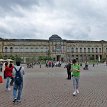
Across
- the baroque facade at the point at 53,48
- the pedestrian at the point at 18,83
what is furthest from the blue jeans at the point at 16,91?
the baroque facade at the point at 53,48

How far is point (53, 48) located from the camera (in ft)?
468

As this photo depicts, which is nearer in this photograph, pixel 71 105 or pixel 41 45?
pixel 71 105

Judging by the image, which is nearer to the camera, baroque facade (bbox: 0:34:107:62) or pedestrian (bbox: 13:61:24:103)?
pedestrian (bbox: 13:61:24:103)

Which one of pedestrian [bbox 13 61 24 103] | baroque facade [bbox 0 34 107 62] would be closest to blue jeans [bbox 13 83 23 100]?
pedestrian [bbox 13 61 24 103]

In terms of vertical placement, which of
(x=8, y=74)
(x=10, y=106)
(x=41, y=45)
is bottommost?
(x=10, y=106)

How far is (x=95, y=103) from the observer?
1036cm

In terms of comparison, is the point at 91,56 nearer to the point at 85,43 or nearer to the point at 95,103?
the point at 85,43

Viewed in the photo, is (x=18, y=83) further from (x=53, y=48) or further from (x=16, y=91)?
(x=53, y=48)

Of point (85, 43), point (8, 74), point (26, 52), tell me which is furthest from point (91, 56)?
point (8, 74)

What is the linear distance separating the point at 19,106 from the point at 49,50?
434 feet

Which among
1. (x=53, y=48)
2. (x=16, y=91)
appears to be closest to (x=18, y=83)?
(x=16, y=91)

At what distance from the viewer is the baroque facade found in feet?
462

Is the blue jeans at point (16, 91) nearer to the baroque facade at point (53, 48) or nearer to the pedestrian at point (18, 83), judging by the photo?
the pedestrian at point (18, 83)

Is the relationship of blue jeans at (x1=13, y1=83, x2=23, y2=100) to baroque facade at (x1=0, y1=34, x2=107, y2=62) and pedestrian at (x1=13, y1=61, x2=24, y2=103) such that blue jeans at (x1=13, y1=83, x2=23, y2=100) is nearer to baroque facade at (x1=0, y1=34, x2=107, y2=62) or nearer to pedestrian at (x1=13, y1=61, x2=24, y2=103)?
pedestrian at (x1=13, y1=61, x2=24, y2=103)
